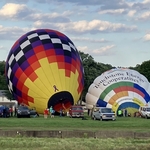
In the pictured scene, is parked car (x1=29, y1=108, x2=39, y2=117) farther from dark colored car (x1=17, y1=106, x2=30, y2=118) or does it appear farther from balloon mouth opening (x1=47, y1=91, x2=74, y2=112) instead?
balloon mouth opening (x1=47, y1=91, x2=74, y2=112)

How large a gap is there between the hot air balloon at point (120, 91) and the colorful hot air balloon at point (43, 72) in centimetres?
344

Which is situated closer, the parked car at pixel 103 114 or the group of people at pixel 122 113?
the parked car at pixel 103 114

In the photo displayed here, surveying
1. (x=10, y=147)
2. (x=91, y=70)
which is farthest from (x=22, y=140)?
(x=91, y=70)

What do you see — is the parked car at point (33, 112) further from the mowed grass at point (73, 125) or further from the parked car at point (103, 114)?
the mowed grass at point (73, 125)

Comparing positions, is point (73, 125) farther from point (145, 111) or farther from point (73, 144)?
point (73, 144)

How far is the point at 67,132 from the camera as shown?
20.7 meters

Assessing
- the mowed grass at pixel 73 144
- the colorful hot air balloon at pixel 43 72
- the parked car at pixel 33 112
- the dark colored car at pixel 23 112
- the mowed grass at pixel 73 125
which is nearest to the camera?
the mowed grass at pixel 73 144

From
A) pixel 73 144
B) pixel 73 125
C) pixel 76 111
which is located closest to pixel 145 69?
pixel 76 111

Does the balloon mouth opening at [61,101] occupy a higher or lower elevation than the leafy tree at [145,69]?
lower

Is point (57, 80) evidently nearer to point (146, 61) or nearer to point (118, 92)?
point (118, 92)

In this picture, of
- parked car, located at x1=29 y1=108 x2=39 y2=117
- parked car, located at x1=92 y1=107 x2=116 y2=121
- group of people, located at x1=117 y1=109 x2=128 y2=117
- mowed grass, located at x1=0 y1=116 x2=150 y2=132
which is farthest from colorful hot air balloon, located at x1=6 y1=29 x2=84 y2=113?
mowed grass, located at x1=0 y1=116 x2=150 y2=132

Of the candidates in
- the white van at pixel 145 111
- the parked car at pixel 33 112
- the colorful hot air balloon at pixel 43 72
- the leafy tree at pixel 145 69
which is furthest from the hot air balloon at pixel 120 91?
the leafy tree at pixel 145 69

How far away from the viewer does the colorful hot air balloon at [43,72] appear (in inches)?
1768

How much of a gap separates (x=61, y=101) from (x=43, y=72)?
3581 millimetres
